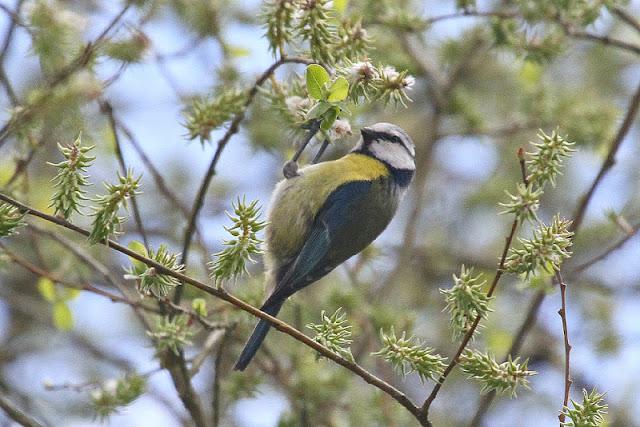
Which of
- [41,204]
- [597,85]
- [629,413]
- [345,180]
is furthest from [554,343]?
[41,204]

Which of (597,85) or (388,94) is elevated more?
(597,85)

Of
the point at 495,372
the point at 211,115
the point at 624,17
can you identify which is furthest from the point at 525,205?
the point at 624,17

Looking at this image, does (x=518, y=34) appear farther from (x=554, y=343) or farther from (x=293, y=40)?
(x=554, y=343)

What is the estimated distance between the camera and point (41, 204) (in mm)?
3746

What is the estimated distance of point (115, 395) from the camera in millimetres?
2391

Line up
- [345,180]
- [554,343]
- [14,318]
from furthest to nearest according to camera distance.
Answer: [14,318] < [554,343] < [345,180]

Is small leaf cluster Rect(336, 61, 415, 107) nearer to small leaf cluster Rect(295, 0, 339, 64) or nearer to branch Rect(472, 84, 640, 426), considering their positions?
small leaf cluster Rect(295, 0, 339, 64)

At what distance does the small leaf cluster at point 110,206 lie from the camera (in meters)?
1.52

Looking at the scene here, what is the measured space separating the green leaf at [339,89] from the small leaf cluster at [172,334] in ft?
2.68

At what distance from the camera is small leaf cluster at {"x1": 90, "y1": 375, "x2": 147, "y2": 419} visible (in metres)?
2.36

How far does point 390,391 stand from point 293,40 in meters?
0.89

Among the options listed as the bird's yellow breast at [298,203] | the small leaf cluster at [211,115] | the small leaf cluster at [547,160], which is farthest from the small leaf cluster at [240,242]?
the bird's yellow breast at [298,203]

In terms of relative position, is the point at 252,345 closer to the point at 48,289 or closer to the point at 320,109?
the point at 48,289

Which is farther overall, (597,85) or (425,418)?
(597,85)
